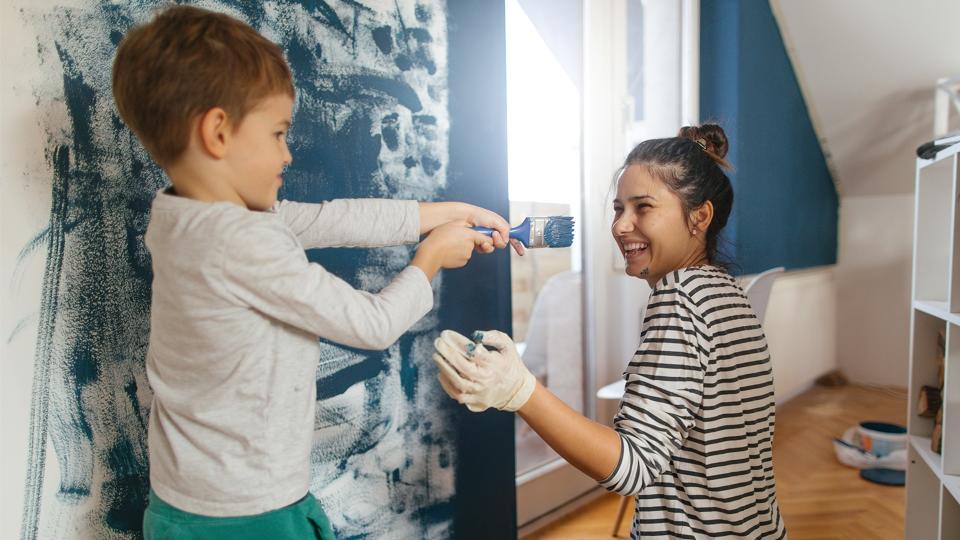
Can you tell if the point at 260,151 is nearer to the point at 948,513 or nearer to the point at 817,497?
the point at 948,513

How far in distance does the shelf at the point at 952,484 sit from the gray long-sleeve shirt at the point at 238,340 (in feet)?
3.94

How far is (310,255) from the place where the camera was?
1175 mm

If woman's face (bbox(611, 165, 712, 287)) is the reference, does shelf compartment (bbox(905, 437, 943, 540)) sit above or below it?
below

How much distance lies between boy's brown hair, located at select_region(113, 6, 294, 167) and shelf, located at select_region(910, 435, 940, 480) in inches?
61.8

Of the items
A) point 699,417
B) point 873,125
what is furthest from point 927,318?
point 873,125

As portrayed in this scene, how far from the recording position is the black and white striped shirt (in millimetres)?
883

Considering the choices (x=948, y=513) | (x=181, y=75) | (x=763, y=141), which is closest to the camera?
(x=181, y=75)

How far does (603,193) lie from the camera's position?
2.47 m

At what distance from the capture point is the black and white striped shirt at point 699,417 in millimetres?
883

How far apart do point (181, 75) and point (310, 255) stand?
0.51m

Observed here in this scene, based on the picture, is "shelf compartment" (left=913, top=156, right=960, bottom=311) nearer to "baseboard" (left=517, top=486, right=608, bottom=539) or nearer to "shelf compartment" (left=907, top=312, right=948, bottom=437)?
"shelf compartment" (left=907, top=312, right=948, bottom=437)

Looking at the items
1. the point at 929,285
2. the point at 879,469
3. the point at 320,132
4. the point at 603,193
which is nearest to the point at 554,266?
the point at 603,193

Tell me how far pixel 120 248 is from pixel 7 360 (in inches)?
8.0

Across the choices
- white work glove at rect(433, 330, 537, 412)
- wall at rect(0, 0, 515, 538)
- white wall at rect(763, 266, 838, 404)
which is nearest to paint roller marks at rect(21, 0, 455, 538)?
wall at rect(0, 0, 515, 538)
